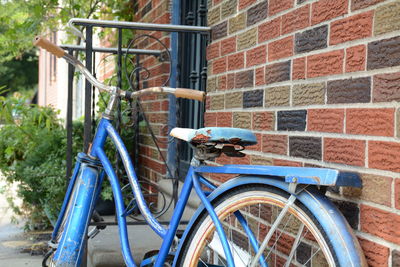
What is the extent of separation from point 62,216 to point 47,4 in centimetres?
403

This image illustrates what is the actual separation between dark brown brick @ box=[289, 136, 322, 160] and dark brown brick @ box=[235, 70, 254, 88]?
499 mm

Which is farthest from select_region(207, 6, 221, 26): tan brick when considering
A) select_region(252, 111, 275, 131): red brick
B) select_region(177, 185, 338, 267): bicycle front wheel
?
select_region(177, 185, 338, 267): bicycle front wheel

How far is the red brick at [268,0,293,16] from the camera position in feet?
7.33

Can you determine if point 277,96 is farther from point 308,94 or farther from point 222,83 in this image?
point 222,83

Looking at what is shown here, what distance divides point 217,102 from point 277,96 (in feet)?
2.43

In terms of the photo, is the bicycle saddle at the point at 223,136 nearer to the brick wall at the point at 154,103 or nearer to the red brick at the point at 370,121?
the red brick at the point at 370,121

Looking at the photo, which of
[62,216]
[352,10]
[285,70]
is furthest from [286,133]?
[62,216]

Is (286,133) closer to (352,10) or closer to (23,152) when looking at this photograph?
(352,10)

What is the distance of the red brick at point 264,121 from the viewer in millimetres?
2355

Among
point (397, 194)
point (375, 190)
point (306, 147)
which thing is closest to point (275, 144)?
point (306, 147)

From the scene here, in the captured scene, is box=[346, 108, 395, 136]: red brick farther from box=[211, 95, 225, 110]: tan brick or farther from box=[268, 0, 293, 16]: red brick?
box=[211, 95, 225, 110]: tan brick

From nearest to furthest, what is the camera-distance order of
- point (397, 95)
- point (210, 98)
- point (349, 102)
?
point (397, 95)
point (349, 102)
point (210, 98)

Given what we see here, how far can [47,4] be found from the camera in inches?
242

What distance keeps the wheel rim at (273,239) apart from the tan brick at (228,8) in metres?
1.06
